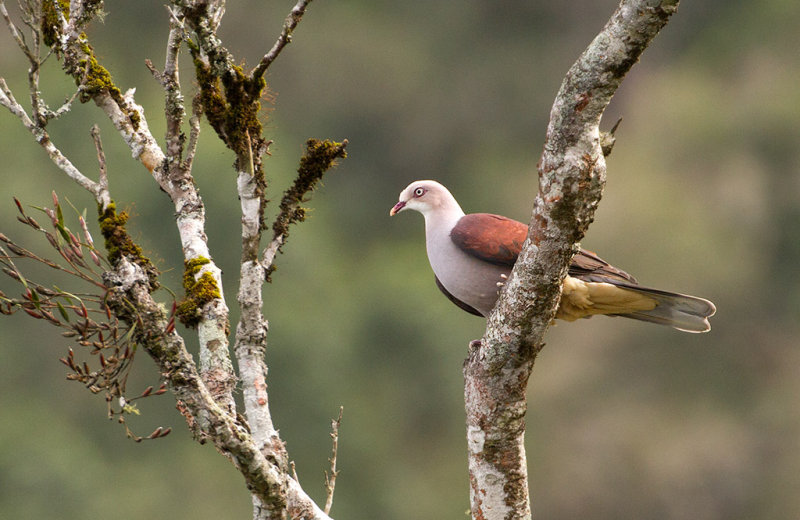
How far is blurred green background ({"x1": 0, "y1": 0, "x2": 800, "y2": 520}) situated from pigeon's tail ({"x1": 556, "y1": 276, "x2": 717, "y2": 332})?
10.4 meters

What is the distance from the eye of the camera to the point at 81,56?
167 inches

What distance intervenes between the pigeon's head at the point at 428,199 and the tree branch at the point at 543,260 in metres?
1.33

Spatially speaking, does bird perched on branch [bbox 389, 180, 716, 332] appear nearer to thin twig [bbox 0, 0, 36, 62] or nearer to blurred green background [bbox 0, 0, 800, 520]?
thin twig [bbox 0, 0, 36, 62]

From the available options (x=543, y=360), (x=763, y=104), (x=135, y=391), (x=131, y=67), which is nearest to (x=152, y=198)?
(x=135, y=391)

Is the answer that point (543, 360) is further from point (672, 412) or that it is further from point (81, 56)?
point (81, 56)

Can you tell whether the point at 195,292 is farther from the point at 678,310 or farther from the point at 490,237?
the point at 678,310

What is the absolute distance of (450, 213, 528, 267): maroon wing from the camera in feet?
15.6

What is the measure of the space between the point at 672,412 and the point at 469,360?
50.2 ft

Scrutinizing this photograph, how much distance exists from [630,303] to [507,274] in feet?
1.80

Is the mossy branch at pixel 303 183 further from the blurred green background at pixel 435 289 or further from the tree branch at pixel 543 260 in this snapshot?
the blurred green background at pixel 435 289

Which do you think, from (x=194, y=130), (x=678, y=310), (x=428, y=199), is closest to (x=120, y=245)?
(x=194, y=130)

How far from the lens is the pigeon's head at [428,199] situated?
205 inches

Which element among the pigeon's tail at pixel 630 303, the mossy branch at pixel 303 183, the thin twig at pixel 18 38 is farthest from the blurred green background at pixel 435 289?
the thin twig at pixel 18 38

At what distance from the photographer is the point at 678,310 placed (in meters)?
4.76
